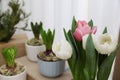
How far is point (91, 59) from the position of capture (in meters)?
0.57

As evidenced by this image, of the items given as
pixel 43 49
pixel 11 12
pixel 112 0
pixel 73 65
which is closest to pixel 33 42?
pixel 43 49

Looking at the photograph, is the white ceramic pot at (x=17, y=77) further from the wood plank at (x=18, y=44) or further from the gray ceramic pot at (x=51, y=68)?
the wood plank at (x=18, y=44)

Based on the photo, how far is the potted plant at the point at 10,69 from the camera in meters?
0.70

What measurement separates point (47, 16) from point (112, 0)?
54 cm

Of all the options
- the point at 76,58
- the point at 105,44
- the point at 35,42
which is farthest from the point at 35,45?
the point at 105,44

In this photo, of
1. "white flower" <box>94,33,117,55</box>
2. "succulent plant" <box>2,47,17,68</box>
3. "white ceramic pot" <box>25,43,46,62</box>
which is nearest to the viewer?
"white flower" <box>94,33,117,55</box>

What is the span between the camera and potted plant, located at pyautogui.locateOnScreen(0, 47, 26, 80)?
696 mm

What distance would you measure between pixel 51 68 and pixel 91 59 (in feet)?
0.68

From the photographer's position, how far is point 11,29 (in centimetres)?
97

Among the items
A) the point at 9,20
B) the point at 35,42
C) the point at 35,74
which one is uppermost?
the point at 9,20

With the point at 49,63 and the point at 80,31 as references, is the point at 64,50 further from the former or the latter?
the point at 49,63

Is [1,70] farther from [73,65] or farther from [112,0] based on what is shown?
Result: [112,0]

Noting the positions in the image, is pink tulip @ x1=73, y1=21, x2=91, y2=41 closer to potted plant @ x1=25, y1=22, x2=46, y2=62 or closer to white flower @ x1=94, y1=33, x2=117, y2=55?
white flower @ x1=94, y1=33, x2=117, y2=55

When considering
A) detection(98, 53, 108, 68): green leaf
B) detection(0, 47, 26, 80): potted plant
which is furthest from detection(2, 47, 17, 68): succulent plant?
detection(98, 53, 108, 68): green leaf
